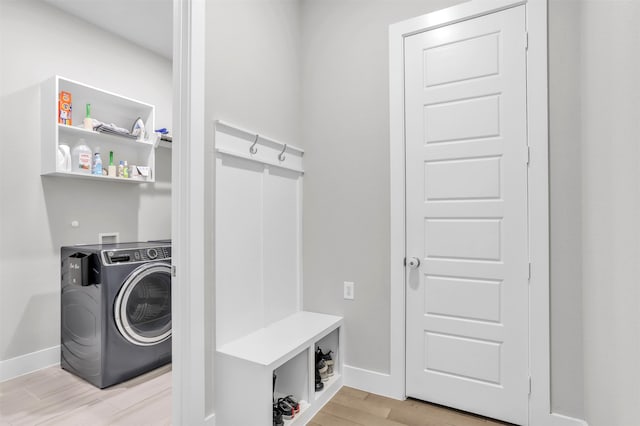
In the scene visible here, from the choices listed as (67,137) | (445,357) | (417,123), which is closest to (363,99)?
(417,123)

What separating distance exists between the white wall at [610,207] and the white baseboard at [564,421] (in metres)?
0.06

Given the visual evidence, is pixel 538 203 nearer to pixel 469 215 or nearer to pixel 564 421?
pixel 469 215

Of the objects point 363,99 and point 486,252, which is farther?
point 363,99

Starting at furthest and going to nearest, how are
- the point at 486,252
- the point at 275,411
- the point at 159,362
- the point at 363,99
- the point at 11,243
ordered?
the point at 159,362, the point at 11,243, the point at 363,99, the point at 486,252, the point at 275,411

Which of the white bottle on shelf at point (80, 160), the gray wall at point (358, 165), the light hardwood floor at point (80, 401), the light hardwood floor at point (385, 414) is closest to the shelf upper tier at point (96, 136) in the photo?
the white bottle on shelf at point (80, 160)

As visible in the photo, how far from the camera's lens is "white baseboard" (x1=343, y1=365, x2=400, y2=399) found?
A: 79.7 inches

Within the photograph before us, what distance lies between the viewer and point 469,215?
6.02 ft

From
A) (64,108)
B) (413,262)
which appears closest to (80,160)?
(64,108)

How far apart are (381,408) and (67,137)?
9.51 ft

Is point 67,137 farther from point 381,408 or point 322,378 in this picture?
point 381,408

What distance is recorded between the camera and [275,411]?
167 cm

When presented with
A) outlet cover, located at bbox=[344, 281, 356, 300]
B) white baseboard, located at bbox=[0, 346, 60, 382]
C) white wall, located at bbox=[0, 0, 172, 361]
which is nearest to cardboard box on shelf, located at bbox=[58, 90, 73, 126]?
white wall, located at bbox=[0, 0, 172, 361]

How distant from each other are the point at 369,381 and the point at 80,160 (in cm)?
256

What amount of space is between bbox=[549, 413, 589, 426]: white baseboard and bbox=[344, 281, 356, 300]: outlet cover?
1.14m
